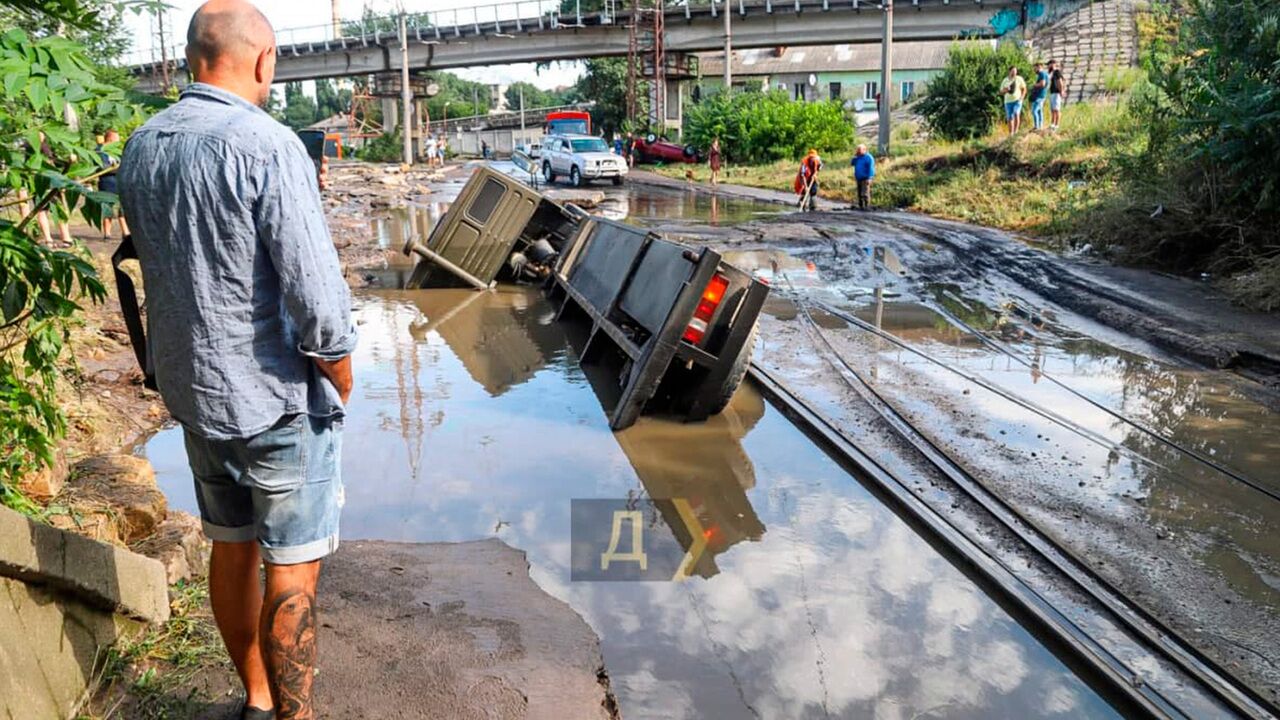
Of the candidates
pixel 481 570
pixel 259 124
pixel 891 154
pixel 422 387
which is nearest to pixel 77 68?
pixel 259 124

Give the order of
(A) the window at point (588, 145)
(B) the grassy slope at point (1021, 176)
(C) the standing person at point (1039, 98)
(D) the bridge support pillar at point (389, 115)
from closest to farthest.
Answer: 1. (B) the grassy slope at point (1021, 176)
2. (C) the standing person at point (1039, 98)
3. (A) the window at point (588, 145)
4. (D) the bridge support pillar at point (389, 115)

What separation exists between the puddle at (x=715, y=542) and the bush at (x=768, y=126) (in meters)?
33.9

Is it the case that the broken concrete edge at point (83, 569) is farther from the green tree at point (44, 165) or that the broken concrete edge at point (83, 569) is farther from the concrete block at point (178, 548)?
the green tree at point (44, 165)

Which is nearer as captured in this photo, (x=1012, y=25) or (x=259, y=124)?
(x=259, y=124)

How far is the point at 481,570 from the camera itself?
16.0ft

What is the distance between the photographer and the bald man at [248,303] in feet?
8.19

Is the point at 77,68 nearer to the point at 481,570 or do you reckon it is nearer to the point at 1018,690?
the point at 481,570

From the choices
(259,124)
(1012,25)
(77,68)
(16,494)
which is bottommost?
(16,494)

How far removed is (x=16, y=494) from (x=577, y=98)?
86.3 metres

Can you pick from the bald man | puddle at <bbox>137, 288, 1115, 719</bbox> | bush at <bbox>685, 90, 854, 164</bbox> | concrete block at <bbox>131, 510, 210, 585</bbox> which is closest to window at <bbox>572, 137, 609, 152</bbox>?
bush at <bbox>685, 90, 854, 164</bbox>

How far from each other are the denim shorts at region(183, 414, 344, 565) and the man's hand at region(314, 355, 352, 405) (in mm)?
100

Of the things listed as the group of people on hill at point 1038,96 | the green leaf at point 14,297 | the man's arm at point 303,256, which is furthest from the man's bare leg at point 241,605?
the group of people on hill at point 1038,96

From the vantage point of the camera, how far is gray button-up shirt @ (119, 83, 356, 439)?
8.16 feet

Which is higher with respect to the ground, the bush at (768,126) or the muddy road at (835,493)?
the bush at (768,126)
